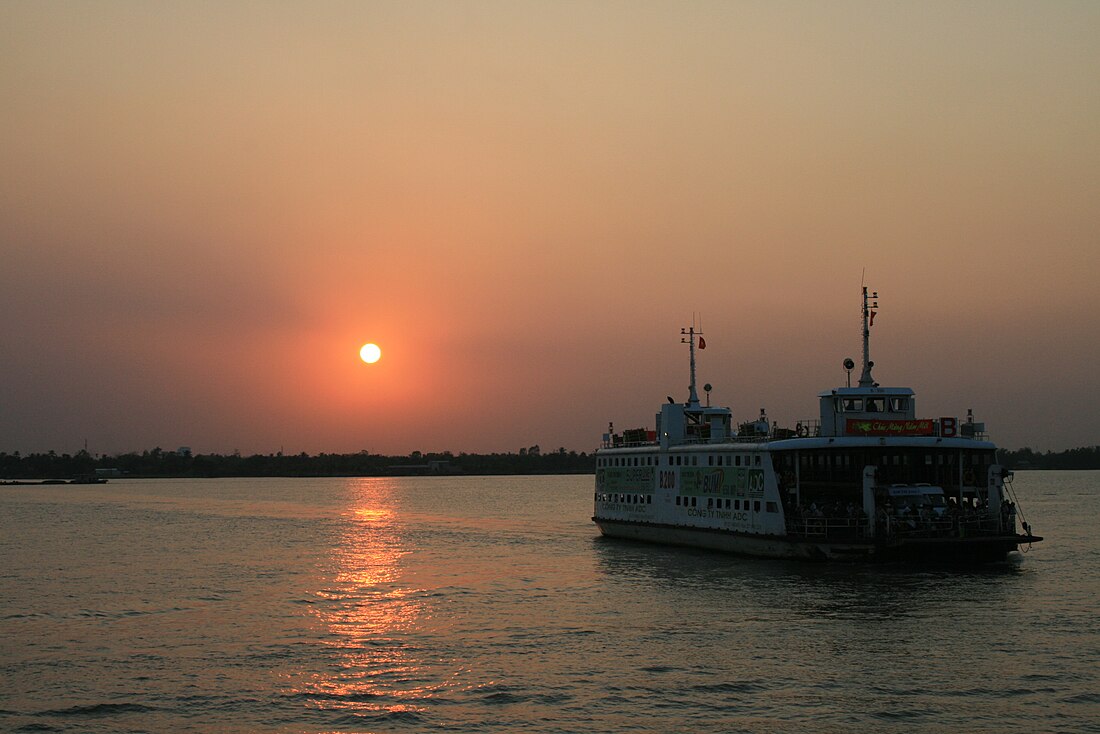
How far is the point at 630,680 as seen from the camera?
102 feet

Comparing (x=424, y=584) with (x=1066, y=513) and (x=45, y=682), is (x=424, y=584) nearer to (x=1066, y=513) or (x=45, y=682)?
(x=45, y=682)

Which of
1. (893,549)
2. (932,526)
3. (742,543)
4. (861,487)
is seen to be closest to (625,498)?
(742,543)

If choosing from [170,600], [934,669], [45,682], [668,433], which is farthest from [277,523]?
[934,669]

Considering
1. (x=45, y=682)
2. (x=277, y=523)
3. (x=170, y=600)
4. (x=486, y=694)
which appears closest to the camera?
(x=486, y=694)

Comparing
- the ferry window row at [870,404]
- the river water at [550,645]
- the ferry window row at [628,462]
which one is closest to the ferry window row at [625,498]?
the ferry window row at [628,462]

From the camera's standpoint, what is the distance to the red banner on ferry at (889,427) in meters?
53.0

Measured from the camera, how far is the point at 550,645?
1441 inches

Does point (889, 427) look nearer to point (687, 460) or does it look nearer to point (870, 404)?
point (870, 404)

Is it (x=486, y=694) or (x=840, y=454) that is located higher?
(x=840, y=454)

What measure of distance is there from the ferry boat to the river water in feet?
4.79

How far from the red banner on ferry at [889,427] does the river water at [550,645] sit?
6206 millimetres

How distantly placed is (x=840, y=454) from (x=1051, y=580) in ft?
35.0

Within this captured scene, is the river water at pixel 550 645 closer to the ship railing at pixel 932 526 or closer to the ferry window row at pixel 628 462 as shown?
the ship railing at pixel 932 526

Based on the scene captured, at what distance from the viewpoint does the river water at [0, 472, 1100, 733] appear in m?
27.9
